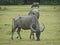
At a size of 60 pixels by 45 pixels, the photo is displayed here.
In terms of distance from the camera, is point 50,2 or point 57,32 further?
point 50,2

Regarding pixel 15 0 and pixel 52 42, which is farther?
pixel 15 0

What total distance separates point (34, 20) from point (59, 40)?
5.72 feet

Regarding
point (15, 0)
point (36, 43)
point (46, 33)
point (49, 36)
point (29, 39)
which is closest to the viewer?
point (36, 43)

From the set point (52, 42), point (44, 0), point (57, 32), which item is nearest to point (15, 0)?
point (44, 0)

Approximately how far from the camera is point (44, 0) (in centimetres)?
4916

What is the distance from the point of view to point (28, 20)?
15000 millimetres

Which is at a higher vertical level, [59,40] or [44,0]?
[59,40]

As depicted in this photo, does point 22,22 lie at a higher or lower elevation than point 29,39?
higher

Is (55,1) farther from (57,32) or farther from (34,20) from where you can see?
(34,20)

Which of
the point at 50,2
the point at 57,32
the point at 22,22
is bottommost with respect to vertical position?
the point at 50,2

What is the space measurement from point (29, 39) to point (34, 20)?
1.08 meters

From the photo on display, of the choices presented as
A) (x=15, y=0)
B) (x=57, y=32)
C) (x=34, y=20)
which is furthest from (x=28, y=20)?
(x=15, y=0)

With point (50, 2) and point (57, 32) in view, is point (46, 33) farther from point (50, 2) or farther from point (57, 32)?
point (50, 2)

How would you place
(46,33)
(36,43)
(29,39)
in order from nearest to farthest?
(36,43) → (29,39) → (46,33)
